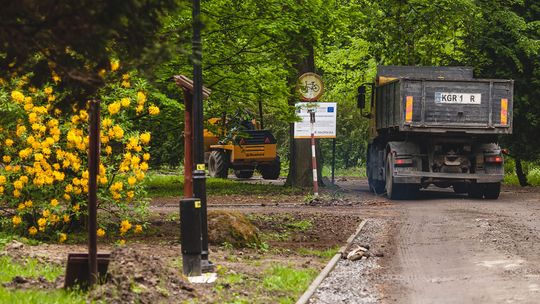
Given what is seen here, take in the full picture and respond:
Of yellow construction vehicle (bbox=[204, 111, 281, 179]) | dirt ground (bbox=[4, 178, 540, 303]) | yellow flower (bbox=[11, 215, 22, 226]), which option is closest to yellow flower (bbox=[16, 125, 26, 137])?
yellow flower (bbox=[11, 215, 22, 226])

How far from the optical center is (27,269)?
10.1 meters

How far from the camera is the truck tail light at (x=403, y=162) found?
23891mm

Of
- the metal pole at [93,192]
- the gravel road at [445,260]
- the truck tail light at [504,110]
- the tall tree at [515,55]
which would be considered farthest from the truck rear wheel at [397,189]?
the metal pole at [93,192]

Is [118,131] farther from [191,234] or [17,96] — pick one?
[191,234]

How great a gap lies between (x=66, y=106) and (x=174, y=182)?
27583mm

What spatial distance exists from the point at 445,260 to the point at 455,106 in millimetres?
11465

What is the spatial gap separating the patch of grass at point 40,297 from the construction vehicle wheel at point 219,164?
97.4 feet

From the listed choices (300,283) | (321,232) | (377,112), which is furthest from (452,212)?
(300,283)

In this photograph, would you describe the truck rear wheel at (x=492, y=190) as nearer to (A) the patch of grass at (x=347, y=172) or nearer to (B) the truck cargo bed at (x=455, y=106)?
(B) the truck cargo bed at (x=455, y=106)

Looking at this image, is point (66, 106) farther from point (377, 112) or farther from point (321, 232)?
point (377, 112)

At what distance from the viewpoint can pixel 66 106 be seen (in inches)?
285

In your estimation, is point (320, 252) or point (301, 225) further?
point (301, 225)

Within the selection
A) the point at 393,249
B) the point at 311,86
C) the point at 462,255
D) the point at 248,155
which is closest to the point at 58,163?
the point at 393,249

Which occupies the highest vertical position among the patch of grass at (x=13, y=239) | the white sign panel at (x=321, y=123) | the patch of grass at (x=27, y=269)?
the white sign panel at (x=321, y=123)
